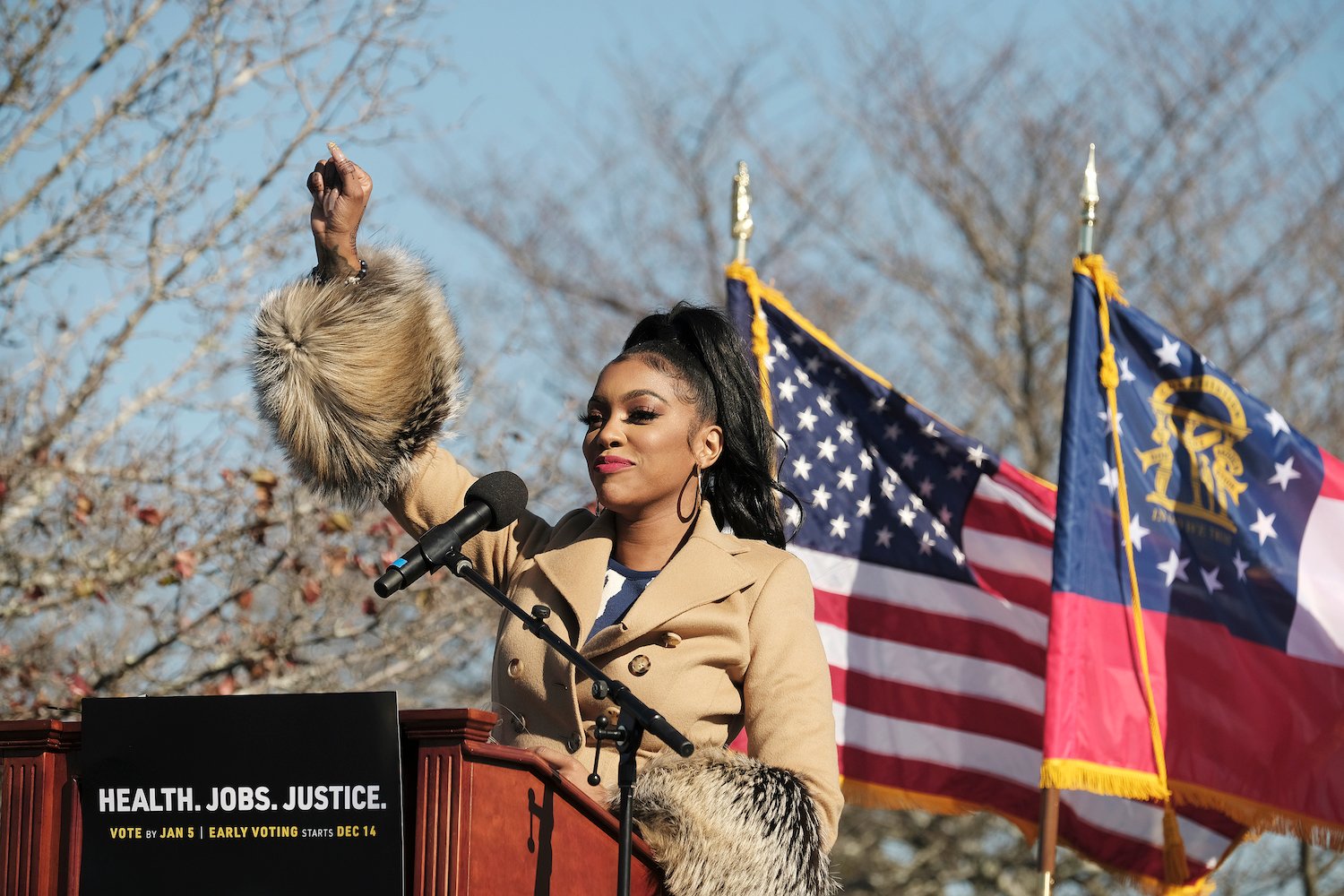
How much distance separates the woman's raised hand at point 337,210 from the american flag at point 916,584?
8.37 feet

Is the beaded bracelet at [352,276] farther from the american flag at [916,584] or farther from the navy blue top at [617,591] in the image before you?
the american flag at [916,584]

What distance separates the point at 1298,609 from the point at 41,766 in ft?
14.4

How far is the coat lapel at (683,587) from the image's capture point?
3.48 m

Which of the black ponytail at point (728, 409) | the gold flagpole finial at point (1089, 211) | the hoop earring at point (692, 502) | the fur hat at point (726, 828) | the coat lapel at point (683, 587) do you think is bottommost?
the fur hat at point (726, 828)

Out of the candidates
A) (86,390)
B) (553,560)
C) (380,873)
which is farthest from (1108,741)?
(86,390)

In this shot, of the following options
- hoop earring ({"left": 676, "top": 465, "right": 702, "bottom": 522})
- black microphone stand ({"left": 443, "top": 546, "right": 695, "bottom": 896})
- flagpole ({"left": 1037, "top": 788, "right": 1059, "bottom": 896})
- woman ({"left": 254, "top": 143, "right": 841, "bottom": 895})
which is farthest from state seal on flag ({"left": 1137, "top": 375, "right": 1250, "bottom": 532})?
black microphone stand ({"left": 443, "top": 546, "right": 695, "bottom": 896})

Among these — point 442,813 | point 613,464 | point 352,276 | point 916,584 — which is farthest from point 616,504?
point 916,584

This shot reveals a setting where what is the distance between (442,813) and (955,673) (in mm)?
3829

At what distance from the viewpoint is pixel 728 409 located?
12.9 ft

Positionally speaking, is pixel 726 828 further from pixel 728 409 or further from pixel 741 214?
pixel 741 214

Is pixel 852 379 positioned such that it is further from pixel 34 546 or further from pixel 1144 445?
pixel 34 546

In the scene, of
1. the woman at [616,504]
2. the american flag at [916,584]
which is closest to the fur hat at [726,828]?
the woman at [616,504]

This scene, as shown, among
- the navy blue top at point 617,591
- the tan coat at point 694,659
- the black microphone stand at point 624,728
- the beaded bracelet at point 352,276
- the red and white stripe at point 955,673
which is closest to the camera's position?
the black microphone stand at point 624,728

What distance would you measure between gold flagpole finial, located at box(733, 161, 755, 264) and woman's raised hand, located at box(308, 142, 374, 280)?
272 cm
